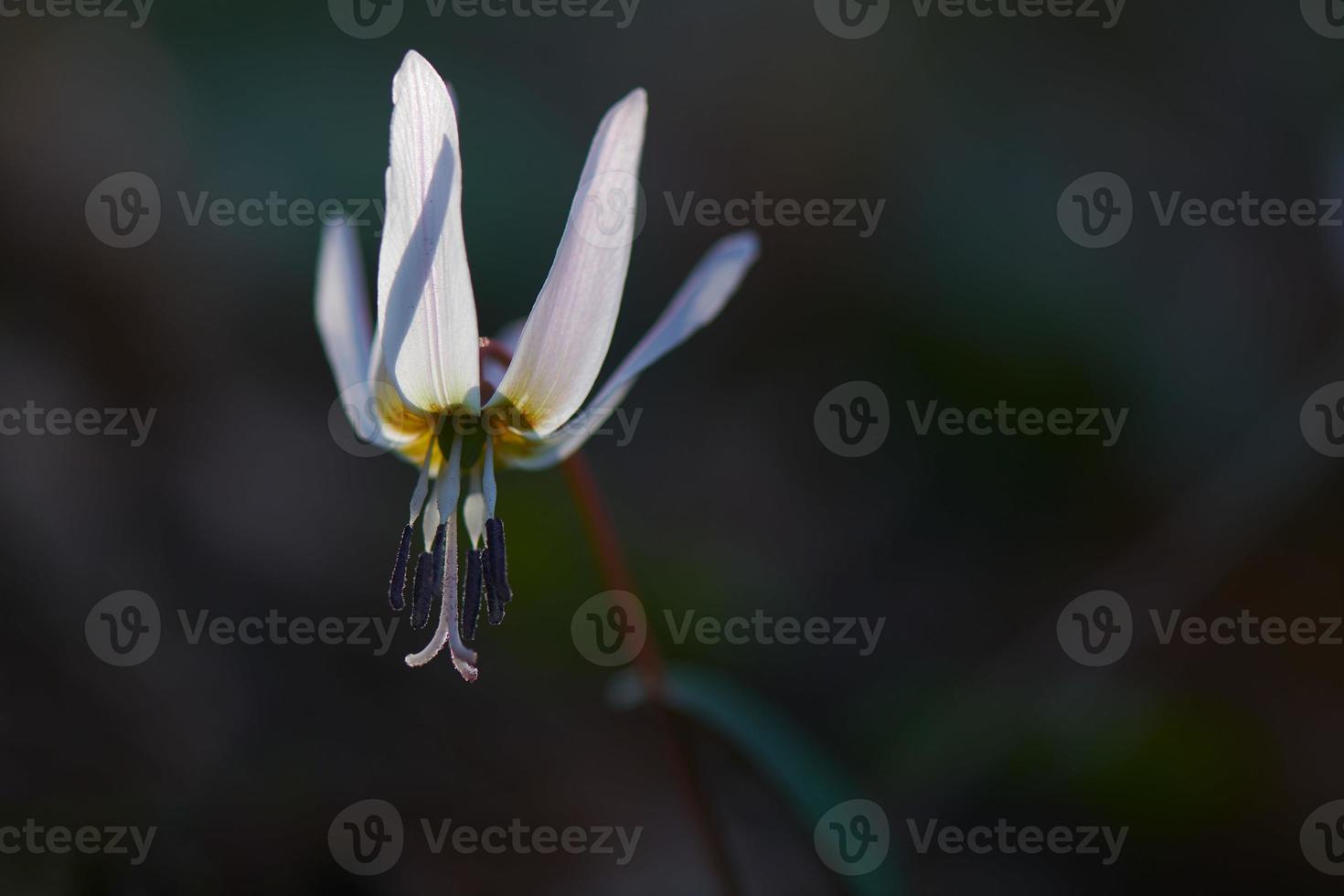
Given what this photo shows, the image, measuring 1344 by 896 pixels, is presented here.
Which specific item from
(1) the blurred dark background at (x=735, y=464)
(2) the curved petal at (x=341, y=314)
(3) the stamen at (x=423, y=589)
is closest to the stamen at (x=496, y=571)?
(3) the stamen at (x=423, y=589)

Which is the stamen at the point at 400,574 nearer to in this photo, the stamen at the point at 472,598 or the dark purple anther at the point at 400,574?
the dark purple anther at the point at 400,574

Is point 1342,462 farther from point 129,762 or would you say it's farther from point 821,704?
point 129,762

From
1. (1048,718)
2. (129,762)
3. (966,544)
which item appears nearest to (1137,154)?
(966,544)

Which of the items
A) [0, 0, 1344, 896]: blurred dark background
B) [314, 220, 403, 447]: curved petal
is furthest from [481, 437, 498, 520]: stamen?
[0, 0, 1344, 896]: blurred dark background

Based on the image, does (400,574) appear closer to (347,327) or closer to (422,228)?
(347,327)

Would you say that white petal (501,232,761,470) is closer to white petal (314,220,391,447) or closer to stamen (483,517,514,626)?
stamen (483,517,514,626)
